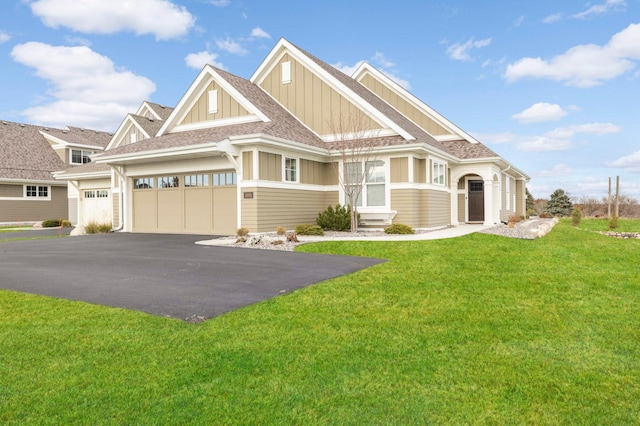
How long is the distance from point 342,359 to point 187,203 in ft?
47.7

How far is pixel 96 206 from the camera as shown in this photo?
25.1 m

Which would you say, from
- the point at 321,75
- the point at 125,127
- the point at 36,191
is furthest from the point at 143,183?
the point at 36,191

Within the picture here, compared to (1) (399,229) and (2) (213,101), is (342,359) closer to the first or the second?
(1) (399,229)

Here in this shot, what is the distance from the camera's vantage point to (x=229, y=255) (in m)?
11.0

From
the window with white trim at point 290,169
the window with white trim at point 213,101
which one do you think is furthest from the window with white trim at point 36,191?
the window with white trim at point 290,169

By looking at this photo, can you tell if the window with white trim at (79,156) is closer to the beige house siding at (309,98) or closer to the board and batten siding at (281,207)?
the beige house siding at (309,98)

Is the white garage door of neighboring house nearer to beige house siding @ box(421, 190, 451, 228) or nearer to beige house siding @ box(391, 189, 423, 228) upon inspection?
beige house siding @ box(391, 189, 423, 228)

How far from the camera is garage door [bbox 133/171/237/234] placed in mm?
16469

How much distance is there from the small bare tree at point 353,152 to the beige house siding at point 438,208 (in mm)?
2684

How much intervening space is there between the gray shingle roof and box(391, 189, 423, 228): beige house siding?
25.1 metres

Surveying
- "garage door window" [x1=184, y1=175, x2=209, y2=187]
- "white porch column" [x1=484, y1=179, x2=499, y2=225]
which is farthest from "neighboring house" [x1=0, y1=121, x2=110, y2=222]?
"white porch column" [x1=484, y1=179, x2=499, y2=225]

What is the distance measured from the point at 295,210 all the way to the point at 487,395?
542 inches

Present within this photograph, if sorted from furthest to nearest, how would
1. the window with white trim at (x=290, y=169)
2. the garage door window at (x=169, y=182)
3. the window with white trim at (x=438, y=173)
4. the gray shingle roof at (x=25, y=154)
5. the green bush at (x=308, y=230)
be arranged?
1. the gray shingle roof at (x=25, y=154)
2. the window with white trim at (x=438, y=173)
3. the garage door window at (x=169, y=182)
4. the window with white trim at (x=290, y=169)
5. the green bush at (x=308, y=230)

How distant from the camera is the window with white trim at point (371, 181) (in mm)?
17250
